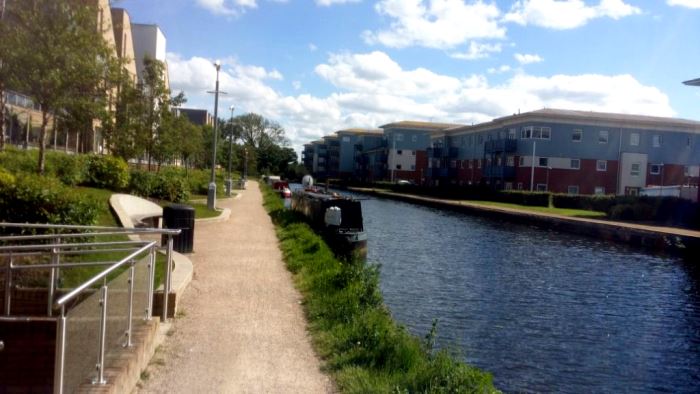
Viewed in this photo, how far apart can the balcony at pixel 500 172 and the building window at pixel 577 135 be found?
5.82 meters

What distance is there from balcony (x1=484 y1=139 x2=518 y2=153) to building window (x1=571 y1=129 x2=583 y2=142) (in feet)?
16.2

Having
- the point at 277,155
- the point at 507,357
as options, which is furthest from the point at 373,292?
the point at 277,155

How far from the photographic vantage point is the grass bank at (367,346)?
6977 millimetres

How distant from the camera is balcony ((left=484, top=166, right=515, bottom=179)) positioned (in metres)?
62.5

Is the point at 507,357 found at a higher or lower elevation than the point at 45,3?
lower

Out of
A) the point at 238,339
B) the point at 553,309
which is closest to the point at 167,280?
the point at 238,339

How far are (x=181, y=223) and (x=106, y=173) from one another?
9.96 metres

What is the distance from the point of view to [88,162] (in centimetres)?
2389

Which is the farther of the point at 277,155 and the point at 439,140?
the point at 277,155

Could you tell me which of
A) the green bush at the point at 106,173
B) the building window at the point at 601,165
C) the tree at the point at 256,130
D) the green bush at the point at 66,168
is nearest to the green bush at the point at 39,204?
the green bush at the point at 66,168

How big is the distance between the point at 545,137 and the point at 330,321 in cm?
5418

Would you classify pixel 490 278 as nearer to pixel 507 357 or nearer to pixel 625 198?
pixel 507 357

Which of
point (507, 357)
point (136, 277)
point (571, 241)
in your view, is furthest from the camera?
point (571, 241)

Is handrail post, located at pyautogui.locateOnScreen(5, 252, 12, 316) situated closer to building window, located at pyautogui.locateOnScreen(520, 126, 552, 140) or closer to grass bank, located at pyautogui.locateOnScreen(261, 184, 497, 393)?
grass bank, located at pyautogui.locateOnScreen(261, 184, 497, 393)
